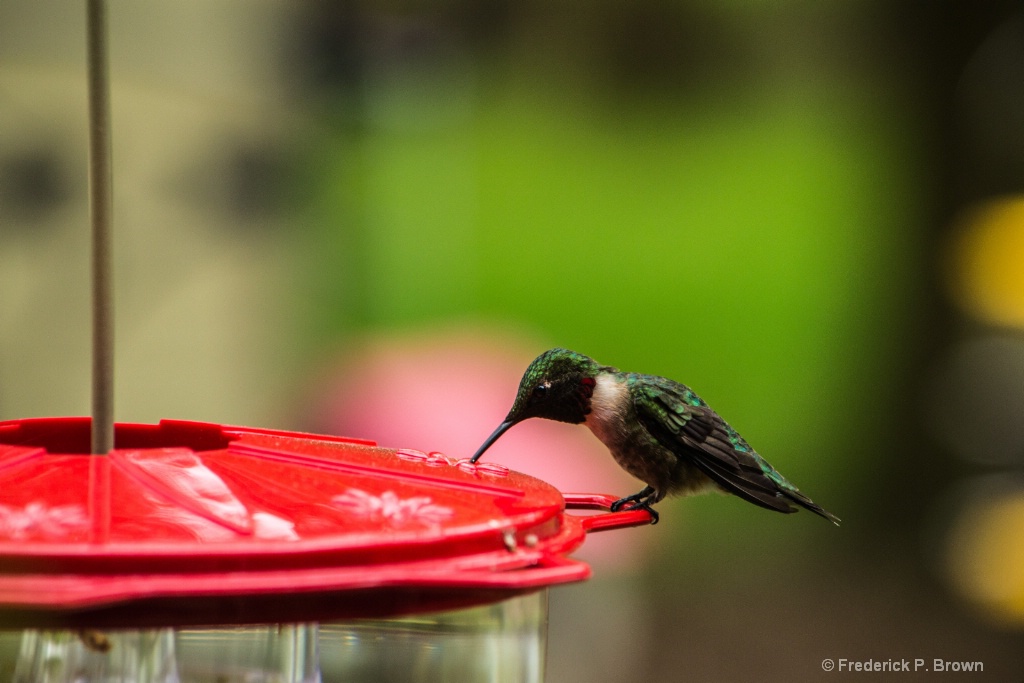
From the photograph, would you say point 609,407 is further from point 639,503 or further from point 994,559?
point 994,559

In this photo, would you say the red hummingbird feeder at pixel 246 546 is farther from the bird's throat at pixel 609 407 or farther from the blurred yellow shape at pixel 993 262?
the blurred yellow shape at pixel 993 262

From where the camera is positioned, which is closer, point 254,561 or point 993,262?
point 254,561

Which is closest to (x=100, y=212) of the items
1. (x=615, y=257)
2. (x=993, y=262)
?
(x=615, y=257)

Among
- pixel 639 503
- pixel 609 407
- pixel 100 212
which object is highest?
pixel 100 212

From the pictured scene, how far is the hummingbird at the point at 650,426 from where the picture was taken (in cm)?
128

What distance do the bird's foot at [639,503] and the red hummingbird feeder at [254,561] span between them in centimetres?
24

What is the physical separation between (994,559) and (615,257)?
1906 millimetres

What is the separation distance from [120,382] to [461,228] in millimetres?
1219

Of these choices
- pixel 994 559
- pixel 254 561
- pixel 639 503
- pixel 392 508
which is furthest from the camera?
pixel 994 559

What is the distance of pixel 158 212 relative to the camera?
2898mm

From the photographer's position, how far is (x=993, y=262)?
395cm

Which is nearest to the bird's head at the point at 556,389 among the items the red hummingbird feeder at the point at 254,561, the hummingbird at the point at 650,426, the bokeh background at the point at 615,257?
the hummingbird at the point at 650,426

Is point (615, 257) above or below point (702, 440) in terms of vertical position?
above

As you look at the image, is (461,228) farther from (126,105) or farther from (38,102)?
(38,102)
